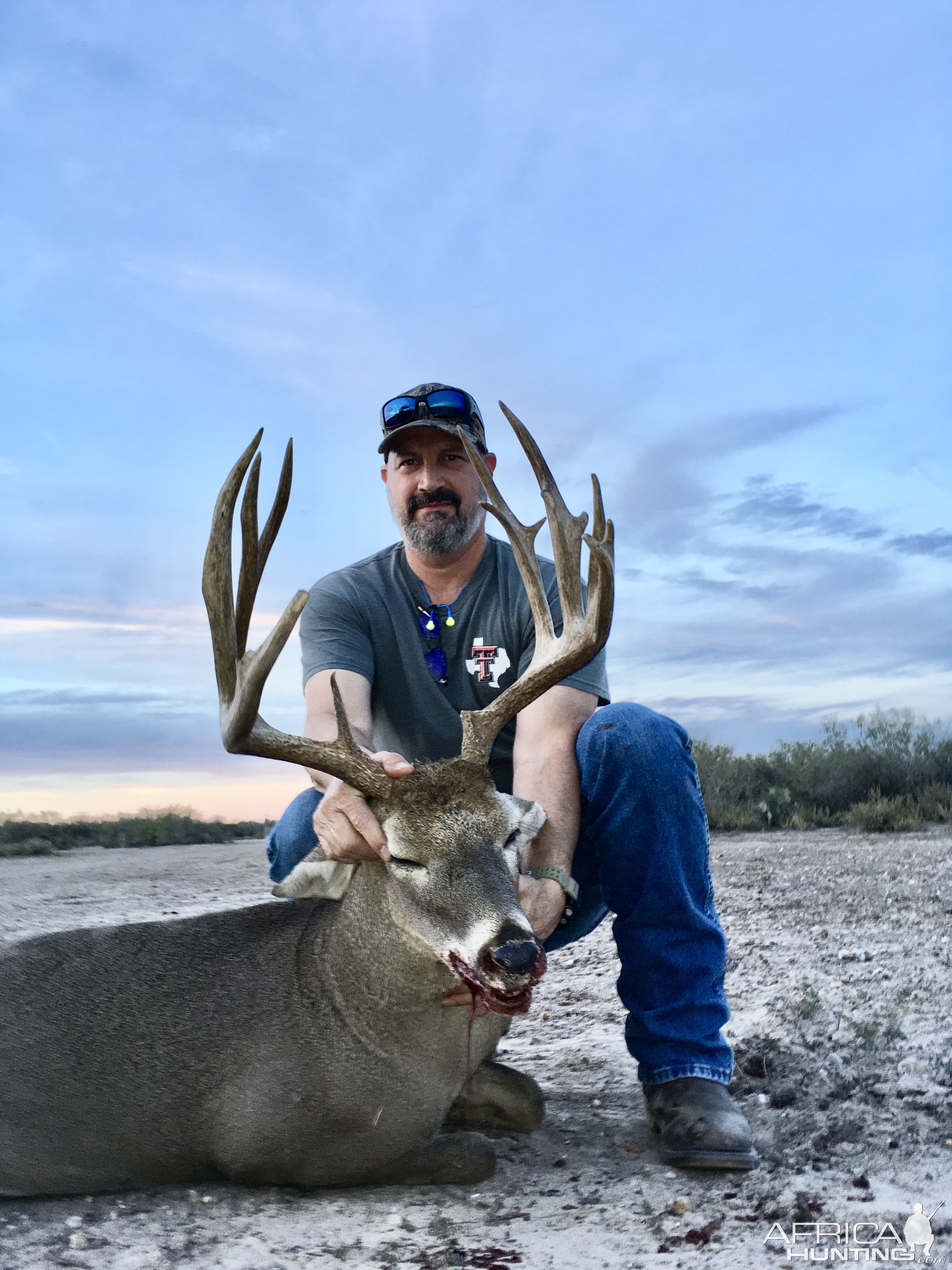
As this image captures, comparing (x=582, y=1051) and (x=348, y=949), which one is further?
(x=582, y=1051)

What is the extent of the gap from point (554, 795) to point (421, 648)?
1.27 m

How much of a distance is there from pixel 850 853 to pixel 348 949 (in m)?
7.87

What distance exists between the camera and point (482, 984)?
9.86ft

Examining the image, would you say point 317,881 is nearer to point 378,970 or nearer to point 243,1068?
point 378,970

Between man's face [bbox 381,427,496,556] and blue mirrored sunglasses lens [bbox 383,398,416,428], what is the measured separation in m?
0.07

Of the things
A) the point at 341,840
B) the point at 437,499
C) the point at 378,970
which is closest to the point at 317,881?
the point at 341,840

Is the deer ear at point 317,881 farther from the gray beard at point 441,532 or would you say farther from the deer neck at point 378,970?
the gray beard at point 441,532

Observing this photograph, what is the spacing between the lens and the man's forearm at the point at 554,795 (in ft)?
12.5

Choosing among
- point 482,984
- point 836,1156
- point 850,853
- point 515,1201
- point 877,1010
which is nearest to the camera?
point 482,984

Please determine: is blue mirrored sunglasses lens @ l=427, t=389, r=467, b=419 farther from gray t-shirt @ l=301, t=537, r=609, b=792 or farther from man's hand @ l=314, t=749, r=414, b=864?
man's hand @ l=314, t=749, r=414, b=864

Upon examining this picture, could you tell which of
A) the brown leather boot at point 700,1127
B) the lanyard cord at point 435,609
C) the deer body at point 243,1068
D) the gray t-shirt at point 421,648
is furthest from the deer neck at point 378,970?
the lanyard cord at point 435,609

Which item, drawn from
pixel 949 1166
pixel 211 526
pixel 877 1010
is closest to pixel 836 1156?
pixel 949 1166

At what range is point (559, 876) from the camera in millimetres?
3732

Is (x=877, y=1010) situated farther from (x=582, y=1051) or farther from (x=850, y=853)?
(x=850, y=853)
